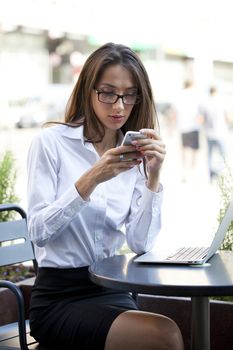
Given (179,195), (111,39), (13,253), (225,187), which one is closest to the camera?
(13,253)

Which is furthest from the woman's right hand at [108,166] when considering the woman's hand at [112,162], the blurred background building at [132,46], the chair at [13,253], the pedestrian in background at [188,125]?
the pedestrian in background at [188,125]

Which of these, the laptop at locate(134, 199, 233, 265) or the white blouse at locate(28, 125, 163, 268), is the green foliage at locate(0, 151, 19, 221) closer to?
the white blouse at locate(28, 125, 163, 268)

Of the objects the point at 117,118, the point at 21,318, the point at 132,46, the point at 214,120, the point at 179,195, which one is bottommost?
the point at 179,195

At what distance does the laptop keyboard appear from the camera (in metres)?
2.10

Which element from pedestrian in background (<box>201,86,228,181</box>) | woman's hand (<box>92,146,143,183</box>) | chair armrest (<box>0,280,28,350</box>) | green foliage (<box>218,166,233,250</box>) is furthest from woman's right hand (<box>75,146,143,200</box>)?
pedestrian in background (<box>201,86,228,181</box>)

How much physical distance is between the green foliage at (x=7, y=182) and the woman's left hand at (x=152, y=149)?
6.60 feet

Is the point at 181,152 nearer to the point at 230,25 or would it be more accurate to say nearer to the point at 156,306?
the point at 230,25

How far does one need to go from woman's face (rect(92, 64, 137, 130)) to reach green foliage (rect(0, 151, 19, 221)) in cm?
197

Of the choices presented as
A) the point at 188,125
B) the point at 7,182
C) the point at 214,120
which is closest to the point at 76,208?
the point at 7,182

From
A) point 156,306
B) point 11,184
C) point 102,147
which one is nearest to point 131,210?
point 102,147

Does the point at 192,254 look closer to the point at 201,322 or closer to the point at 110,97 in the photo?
the point at 201,322

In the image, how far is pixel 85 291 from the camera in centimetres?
222

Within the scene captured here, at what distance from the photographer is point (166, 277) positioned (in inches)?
72.8

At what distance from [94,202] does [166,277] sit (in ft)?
1.66
